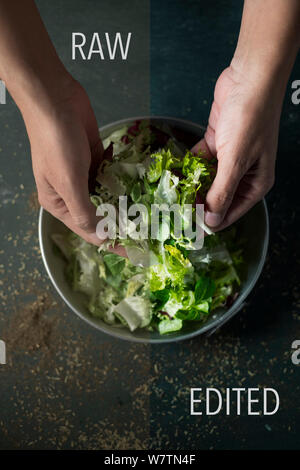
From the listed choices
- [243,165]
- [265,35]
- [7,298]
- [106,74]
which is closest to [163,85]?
[106,74]

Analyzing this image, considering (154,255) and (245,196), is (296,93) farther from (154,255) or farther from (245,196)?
(154,255)

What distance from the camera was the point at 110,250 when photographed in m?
1.17

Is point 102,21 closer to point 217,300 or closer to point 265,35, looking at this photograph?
point 265,35

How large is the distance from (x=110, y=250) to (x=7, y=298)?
45 centimetres

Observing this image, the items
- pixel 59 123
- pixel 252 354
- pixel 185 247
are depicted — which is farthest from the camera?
pixel 252 354

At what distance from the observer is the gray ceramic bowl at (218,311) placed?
3.98 ft

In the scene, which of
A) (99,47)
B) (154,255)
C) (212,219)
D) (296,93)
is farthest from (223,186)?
(99,47)

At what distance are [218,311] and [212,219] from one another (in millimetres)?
315

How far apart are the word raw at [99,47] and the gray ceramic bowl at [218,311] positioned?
1.11 feet

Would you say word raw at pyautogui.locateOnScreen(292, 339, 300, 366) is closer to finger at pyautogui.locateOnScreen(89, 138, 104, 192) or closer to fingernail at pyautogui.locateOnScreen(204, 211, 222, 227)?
fingernail at pyautogui.locateOnScreen(204, 211, 222, 227)

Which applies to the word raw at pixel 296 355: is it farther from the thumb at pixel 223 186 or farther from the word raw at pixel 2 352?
the word raw at pixel 2 352

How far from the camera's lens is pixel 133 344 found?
1.41 meters
